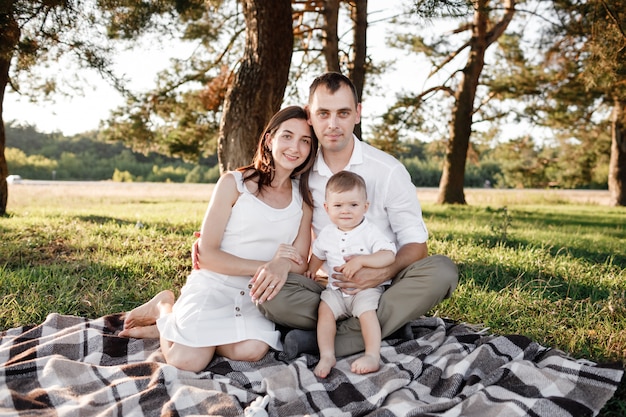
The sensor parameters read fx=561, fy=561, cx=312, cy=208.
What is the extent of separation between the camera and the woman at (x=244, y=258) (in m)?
2.75

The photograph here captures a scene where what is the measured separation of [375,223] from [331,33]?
6.03 m

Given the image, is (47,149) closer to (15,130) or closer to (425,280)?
(15,130)

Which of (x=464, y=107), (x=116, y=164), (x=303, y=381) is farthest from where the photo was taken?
(x=116, y=164)

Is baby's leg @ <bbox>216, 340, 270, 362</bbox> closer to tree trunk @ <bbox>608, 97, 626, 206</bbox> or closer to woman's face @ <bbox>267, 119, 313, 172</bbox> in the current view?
woman's face @ <bbox>267, 119, 313, 172</bbox>

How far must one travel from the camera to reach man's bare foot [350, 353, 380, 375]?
256cm

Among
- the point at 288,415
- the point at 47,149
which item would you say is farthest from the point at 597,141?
the point at 47,149

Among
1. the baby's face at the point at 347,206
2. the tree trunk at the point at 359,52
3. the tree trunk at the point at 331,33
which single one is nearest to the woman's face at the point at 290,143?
the baby's face at the point at 347,206

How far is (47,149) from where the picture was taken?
49.2 metres

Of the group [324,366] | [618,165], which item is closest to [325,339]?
[324,366]

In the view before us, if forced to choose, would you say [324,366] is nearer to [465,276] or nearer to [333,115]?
[333,115]

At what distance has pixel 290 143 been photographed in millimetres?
2998

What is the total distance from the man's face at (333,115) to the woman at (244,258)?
0.08 metres

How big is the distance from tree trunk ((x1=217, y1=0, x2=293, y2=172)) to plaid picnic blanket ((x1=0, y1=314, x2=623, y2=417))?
2518 millimetres

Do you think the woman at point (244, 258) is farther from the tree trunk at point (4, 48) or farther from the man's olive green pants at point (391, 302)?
the tree trunk at point (4, 48)
